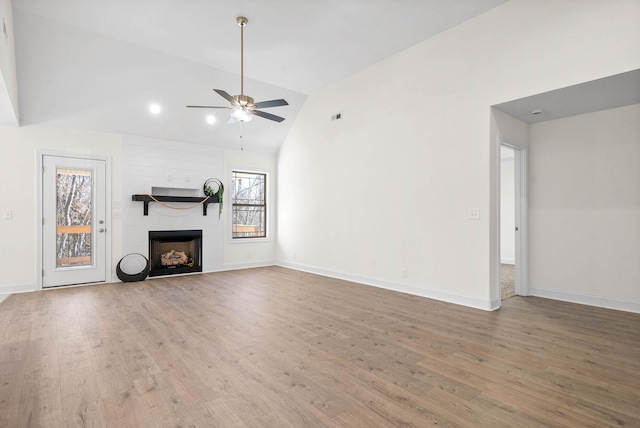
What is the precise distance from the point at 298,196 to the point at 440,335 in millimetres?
4542

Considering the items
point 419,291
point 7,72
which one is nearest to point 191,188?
point 7,72

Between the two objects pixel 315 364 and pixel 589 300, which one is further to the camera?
pixel 589 300

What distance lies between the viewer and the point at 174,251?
6617mm

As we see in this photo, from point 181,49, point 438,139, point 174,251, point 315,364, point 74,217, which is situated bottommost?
point 315,364

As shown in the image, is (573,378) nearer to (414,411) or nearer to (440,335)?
(440,335)

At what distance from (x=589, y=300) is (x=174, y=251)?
6.79 metres

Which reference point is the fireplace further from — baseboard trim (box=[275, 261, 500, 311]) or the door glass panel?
baseboard trim (box=[275, 261, 500, 311])

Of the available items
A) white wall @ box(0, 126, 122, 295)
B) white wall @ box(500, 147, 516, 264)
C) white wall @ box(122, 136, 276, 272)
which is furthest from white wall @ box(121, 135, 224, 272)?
white wall @ box(500, 147, 516, 264)

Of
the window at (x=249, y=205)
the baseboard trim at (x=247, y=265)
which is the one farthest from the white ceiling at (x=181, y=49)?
the baseboard trim at (x=247, y=265)

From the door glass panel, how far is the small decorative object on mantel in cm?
194

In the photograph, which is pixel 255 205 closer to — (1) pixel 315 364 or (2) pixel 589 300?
(1) pixel 315 364

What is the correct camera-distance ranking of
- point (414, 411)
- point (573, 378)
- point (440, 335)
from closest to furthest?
1. point (414, 411)
2. point (573, 378)
3. point (440, 335)

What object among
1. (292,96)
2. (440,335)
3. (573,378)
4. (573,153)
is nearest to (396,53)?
(292,96)

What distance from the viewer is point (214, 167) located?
6.99 meters
